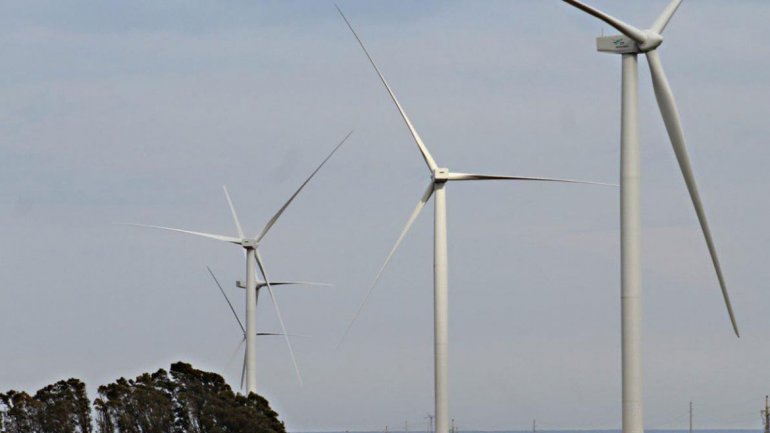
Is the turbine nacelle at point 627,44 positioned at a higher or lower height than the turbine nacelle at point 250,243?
lower

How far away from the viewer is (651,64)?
5641cm

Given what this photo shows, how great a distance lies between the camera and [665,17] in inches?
2274

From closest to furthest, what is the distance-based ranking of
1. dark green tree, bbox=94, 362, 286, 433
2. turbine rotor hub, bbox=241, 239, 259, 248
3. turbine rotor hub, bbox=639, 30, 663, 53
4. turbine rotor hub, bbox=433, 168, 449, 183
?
turbine rotor hub, bbox=639, 30, 663, 53
turbine rotor hub, bbox=433, 168, 449, 183
turbine rotor hub, bbox=241, 239, 259, 248
dark green tree, bbox=94, 362, 286, 433

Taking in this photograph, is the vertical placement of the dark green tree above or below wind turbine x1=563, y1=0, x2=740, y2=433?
above

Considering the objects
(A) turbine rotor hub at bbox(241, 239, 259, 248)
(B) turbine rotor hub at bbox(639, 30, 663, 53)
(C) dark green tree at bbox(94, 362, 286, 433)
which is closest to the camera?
(B) turbine rotor hub at bbox(639, 30, 663, 53)

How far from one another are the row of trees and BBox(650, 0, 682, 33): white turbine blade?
77.1 m

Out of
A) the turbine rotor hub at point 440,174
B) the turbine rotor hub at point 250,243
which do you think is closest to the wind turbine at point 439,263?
the turbine rotor hub at point 440,174

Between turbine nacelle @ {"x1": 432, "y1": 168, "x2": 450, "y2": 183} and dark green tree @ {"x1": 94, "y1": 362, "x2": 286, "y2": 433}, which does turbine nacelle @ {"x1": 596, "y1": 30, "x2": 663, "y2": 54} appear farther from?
dark green tree @ {"x1": 94, "y1": 362, "x2": 286, "y2": 433}

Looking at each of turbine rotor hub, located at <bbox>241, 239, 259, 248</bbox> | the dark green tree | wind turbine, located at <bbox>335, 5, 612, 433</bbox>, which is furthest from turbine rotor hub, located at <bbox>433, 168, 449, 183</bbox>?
the dark green tree

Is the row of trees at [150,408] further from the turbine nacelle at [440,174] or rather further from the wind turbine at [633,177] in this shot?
the wind turbine at [633,177]

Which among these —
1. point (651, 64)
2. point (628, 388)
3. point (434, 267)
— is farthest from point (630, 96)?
point (434, 267)

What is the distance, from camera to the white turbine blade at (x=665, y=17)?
56844mm

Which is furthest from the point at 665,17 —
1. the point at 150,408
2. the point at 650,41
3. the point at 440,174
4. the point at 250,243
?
the point at 150,408

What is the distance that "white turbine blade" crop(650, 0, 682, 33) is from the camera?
2238 inches
